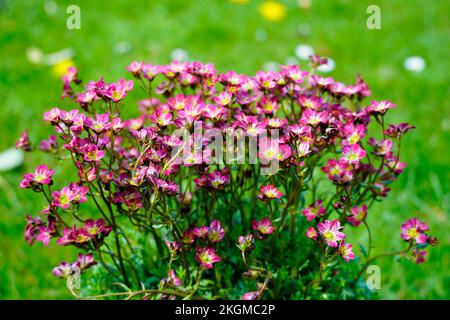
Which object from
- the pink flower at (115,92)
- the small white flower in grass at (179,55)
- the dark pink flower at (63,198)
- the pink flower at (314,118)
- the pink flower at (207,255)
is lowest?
the pink flower at (207,255)

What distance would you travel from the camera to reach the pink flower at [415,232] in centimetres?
153

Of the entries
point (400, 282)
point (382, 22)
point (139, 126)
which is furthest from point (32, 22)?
point (400, 282)

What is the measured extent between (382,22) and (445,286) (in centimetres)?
246

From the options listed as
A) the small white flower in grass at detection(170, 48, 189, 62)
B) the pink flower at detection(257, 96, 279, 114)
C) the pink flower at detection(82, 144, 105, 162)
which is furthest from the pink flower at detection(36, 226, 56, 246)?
the small white flower in grass at detection(170, 48, 189, 62)

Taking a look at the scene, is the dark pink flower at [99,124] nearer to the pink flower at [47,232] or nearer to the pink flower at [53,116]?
the pink flower at [53,116]

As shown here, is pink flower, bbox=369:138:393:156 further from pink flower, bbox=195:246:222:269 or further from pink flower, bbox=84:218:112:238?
pink flower, bbox=84:218:112:238

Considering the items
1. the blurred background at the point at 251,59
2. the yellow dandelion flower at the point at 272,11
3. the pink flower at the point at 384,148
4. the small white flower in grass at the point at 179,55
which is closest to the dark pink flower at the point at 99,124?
the pink flower at the point at 384,148

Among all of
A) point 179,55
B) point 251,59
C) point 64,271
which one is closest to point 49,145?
point 64,271

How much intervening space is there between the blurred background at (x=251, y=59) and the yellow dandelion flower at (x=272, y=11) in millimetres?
12

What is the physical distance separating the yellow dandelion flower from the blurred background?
0.04ft

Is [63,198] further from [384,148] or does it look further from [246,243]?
[384,148]

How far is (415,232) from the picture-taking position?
60.6 inches

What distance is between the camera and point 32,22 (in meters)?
3.96

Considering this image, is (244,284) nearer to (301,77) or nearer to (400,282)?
(301,77)
